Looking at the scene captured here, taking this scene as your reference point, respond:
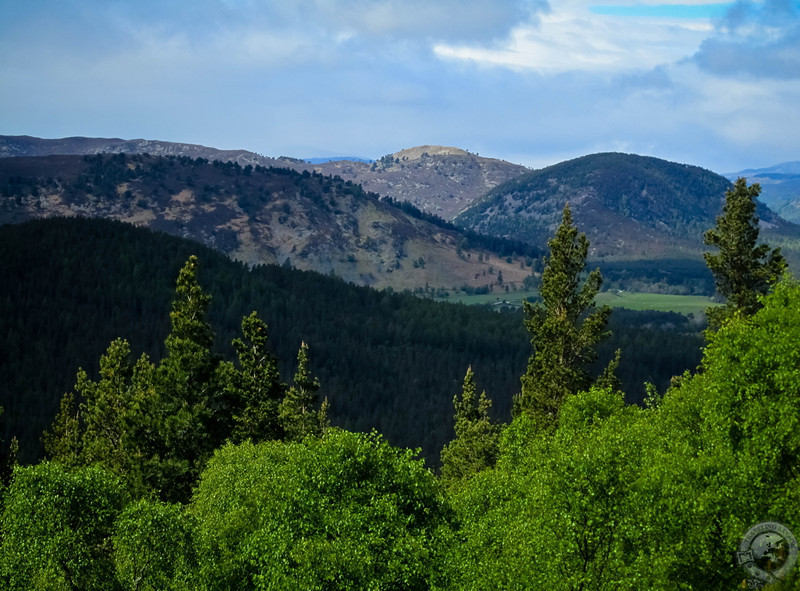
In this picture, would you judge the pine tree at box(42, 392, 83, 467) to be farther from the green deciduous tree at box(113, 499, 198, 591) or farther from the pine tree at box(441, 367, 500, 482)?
the green deciduous tree at box(113, 499, 198, 591)

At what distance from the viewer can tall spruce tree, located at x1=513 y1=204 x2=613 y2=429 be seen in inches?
2375

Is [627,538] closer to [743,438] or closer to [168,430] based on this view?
[743,438]

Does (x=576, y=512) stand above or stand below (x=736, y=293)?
below

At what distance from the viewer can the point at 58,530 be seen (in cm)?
3253

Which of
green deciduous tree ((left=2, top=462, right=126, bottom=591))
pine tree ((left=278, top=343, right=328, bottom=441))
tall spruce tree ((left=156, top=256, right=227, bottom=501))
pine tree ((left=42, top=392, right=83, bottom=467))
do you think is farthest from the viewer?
pine tree ((left=42, top=392, right=83, bottom=467))

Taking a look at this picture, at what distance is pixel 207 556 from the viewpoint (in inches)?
1302

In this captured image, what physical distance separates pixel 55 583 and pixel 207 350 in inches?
1179

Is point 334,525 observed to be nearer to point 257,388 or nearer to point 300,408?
point 257,388

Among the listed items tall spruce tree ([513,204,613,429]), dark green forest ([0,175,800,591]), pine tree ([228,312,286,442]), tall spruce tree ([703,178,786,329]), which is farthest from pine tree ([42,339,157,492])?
tall spruce tree ([703,178,786,329])

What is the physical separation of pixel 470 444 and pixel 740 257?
47701 millimetres

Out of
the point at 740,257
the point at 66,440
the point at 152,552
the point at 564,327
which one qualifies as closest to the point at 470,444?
the point at 564,327

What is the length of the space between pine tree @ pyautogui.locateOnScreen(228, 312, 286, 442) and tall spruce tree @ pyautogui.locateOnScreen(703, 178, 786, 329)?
1571 inches

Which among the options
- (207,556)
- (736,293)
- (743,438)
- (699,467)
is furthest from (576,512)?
(736,293)

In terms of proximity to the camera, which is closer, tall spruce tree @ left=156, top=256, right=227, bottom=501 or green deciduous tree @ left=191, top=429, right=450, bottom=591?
green deciduous tree @ left=191, top=429, right=450, bottom=591
